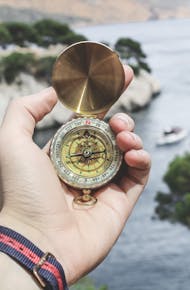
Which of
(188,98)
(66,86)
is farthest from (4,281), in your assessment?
(188,98)

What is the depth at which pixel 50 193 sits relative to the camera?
1396 millimetres

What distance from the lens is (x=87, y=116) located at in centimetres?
155

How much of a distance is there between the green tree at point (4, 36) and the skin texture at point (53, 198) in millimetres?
17718

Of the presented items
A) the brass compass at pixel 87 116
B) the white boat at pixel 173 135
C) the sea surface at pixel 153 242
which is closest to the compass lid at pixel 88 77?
the brass compass at pixel 87 116

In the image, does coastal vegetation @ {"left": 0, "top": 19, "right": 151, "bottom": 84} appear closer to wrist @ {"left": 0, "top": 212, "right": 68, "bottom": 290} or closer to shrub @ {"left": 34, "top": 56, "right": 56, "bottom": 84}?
shrub @ {"left": 34, "top": 56, "right": 56, "bottom": 84}

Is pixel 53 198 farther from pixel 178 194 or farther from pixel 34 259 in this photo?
pixel 178 194

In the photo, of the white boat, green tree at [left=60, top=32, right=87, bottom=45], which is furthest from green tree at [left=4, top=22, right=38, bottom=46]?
the white boat

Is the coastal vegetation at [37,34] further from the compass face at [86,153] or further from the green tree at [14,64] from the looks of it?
the compass face at [86,153]

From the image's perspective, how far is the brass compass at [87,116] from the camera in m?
1.50

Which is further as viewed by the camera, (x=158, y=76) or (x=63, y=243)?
(x=158, y=76)

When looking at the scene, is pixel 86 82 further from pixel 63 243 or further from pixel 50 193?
pixel 63 243

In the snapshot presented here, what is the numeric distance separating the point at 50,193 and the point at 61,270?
24 centimetres

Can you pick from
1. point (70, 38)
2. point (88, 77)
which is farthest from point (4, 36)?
point (88, 77)

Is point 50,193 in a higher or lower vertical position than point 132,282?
higher
